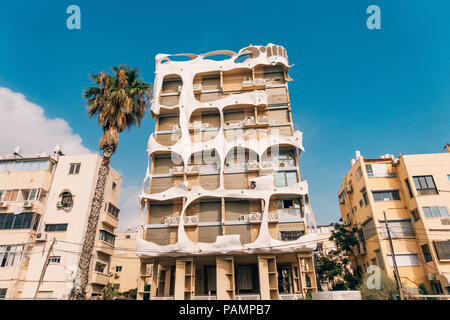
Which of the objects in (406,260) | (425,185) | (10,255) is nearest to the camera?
(406,260)

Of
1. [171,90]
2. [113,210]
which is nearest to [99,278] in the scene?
[113,210]

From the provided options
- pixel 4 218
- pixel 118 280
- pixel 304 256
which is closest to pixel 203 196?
pixel 304 256

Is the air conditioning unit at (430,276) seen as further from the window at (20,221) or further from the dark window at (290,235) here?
the window at (20,221)

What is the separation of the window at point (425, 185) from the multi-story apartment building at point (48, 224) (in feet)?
121

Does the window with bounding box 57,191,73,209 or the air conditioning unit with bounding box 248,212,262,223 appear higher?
the window with bounding box 57,191,73,209

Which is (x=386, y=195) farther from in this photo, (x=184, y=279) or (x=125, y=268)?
(x=125, y=268)

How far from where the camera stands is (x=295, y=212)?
28.0 m

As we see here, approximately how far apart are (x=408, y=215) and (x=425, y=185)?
387cm

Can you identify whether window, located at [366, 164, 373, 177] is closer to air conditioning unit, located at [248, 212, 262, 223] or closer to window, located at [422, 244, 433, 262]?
window, located at [422, 244, 433, 262]

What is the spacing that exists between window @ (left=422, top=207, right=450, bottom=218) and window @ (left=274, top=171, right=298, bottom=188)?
587 inches

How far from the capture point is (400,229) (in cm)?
3250

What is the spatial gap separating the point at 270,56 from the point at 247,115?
26.8ft

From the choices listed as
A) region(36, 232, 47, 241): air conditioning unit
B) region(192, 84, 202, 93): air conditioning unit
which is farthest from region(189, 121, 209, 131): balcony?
region(36, 232, 47, 241): air conditioning unit

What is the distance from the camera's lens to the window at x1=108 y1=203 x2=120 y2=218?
36.9 m
